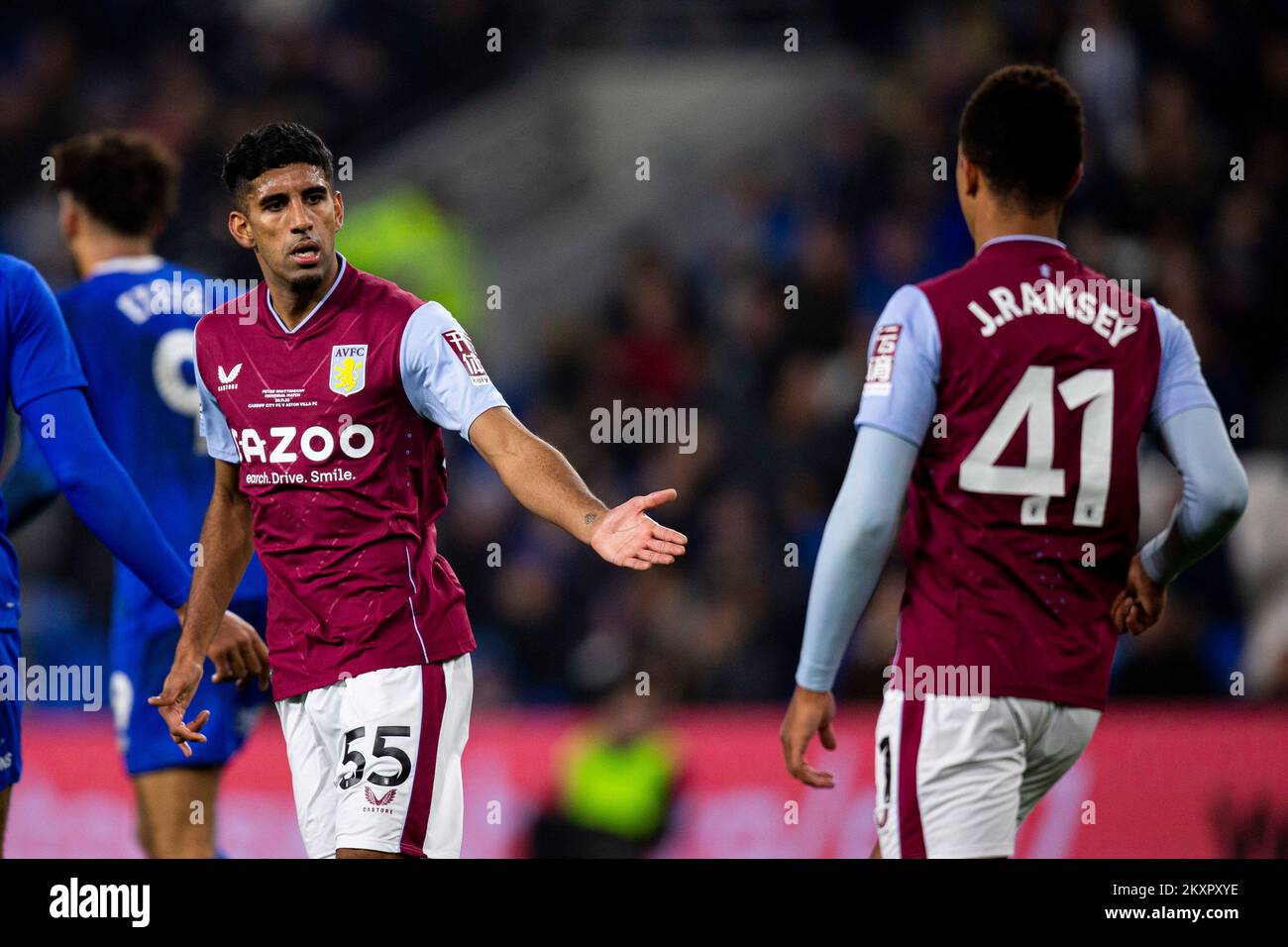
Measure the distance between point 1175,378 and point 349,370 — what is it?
1972 mm

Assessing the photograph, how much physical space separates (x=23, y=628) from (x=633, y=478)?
3.76 meters

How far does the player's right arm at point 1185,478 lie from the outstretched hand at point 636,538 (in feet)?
3.96

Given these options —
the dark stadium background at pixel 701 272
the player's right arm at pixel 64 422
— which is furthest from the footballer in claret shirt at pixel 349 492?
the dark stadium background at pixel 701 272

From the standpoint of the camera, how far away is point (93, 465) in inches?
166

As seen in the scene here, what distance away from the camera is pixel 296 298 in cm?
402

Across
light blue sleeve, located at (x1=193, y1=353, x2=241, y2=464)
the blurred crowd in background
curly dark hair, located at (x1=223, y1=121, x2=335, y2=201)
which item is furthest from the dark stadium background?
curly dark hair, located at (x1=223, y1=121, x2=335, y2=201)

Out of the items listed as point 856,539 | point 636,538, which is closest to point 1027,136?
point 856,539

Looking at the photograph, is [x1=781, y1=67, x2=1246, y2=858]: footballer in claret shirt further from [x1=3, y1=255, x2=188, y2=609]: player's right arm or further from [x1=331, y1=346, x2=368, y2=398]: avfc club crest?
[x1=3, y1=255, x2=188, y2=609]: player's right arm

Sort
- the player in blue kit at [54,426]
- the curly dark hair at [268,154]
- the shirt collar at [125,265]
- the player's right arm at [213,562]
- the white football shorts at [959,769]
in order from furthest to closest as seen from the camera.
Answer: the shirt collar at [125,265]
the player in blue kit at [54,426]
the player's right arm at [213,562]
the curly dark hair at [268,154]
the white football shorts at [959,769]

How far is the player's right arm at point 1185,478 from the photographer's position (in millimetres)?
3766

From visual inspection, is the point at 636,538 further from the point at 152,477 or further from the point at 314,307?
the point at 152,477

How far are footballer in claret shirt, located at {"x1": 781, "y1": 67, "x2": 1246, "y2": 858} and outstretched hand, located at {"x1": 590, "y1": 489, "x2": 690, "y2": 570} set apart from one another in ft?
1.59

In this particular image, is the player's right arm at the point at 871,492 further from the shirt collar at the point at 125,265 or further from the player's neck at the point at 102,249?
the player's neck at the point at 102,249

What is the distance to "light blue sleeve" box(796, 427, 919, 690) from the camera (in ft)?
11.8
